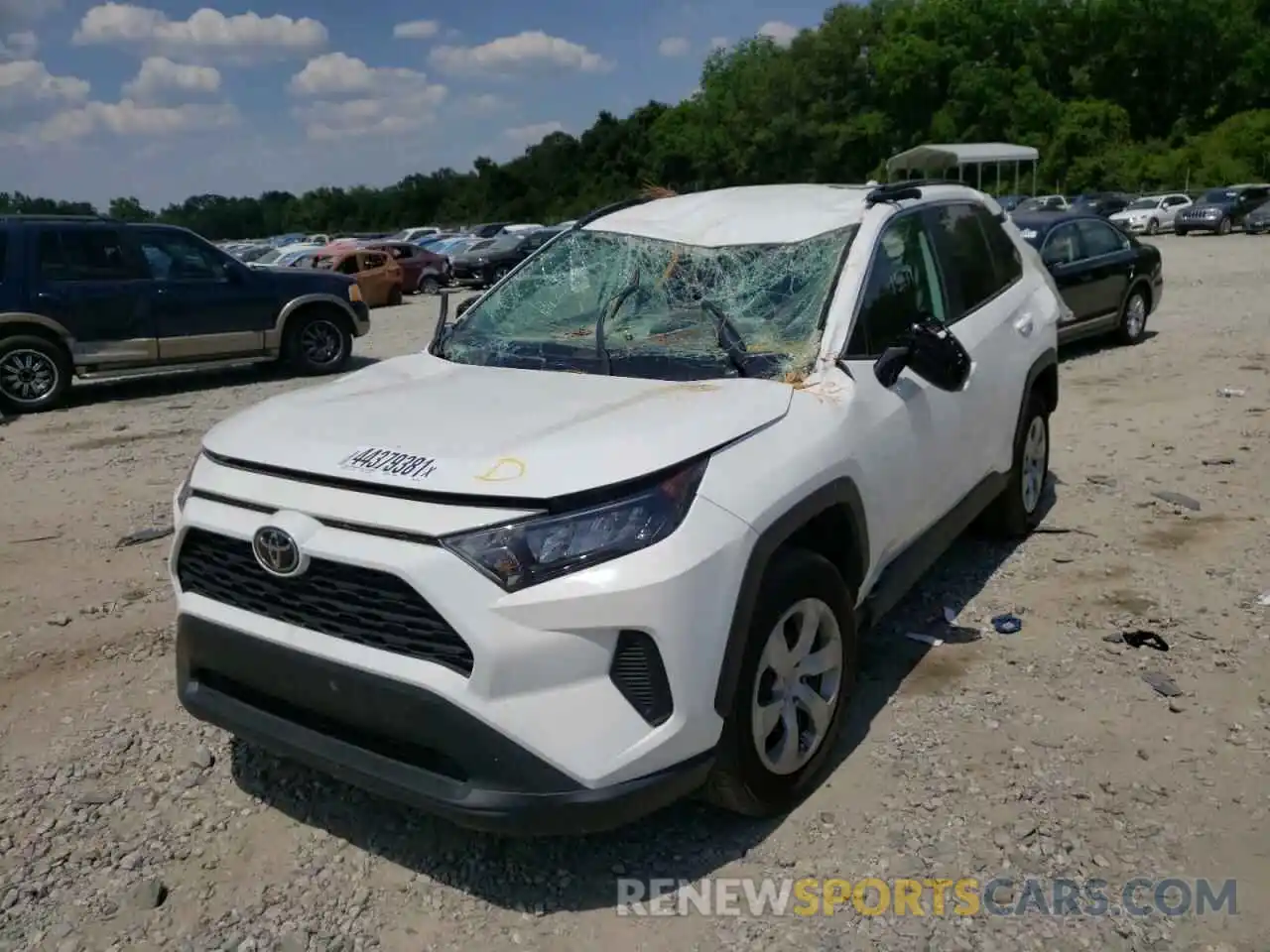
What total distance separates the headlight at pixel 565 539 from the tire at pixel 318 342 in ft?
34.8

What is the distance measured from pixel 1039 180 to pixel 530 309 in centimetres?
6260

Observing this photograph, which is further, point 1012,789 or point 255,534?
point 1012,789

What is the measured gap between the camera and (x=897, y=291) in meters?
3.98

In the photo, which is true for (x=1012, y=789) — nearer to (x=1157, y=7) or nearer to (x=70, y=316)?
(x=70, y=316)

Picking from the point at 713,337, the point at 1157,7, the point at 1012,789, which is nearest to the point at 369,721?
the point at 713,337

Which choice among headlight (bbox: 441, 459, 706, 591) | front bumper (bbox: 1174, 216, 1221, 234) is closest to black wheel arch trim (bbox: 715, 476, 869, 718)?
headlight (bbox: 441, 459, 706, 591)

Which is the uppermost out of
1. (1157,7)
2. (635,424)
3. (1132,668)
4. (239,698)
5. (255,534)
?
(1157,7)

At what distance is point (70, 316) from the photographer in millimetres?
10719

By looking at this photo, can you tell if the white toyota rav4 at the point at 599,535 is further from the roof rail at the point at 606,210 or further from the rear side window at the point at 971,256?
the rear side window at the point at 971,256

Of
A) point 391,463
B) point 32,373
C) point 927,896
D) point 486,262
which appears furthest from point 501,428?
point 486,262

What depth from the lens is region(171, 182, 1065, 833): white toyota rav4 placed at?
99.0 inches

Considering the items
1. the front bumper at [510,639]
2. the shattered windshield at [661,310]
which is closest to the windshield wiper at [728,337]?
the shattered windshield at [661,310]

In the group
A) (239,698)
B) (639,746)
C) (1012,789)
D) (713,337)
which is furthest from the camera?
(713,337)

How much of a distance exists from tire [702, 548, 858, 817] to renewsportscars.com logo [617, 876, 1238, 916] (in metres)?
0.24
